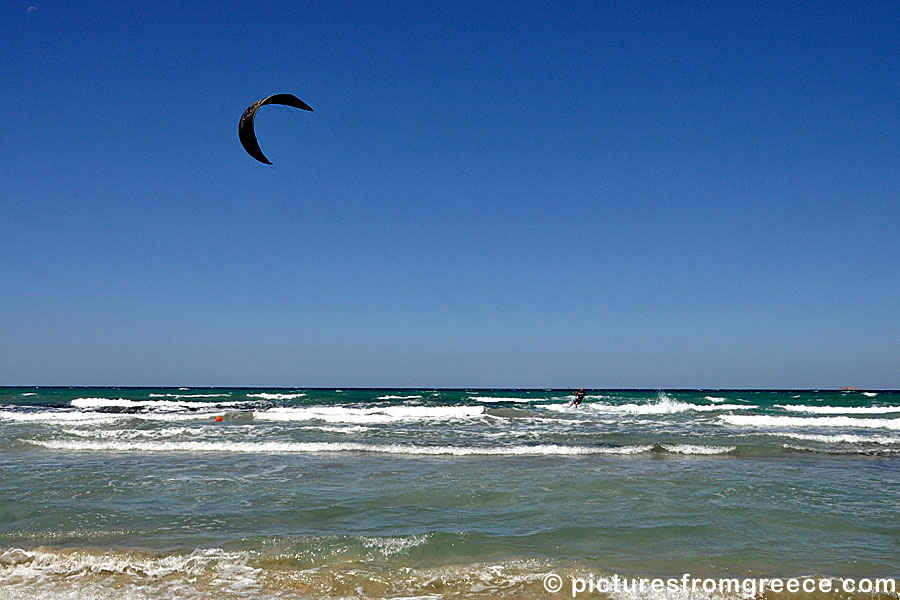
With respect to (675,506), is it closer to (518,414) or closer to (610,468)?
(610,468)

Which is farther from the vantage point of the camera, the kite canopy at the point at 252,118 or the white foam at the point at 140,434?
the white foam at the point at 140,434

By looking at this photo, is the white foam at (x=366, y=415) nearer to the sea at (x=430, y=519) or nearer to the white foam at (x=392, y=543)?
the sea at (x=430, y=519)

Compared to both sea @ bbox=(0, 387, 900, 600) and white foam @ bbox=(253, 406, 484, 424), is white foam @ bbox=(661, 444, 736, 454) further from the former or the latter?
white foam @ bbox=(253, 406, 484, 424)

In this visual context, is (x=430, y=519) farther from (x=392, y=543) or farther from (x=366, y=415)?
(x=366, y=415)

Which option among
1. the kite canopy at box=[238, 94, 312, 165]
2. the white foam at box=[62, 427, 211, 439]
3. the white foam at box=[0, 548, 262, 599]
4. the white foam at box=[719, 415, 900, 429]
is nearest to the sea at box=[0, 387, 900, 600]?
the white foam at box=[0, 548, 262, 599]

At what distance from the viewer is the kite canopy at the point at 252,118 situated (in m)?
9.28

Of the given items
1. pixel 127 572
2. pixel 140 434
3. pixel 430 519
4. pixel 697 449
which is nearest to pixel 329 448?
pixel 140 434

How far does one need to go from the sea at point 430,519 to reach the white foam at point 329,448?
0.10m

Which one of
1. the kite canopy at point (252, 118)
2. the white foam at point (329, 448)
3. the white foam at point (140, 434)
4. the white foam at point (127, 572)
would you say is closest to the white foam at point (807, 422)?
the white foam at point (329, 448)

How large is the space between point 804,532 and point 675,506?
4.89 feet

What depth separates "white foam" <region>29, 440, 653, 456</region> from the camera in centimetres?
1389

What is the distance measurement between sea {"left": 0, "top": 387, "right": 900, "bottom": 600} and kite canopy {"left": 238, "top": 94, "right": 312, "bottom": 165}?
5.01 metres

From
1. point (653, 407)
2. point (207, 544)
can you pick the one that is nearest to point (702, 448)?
point (207, 544)

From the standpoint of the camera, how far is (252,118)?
9297 millimetres
